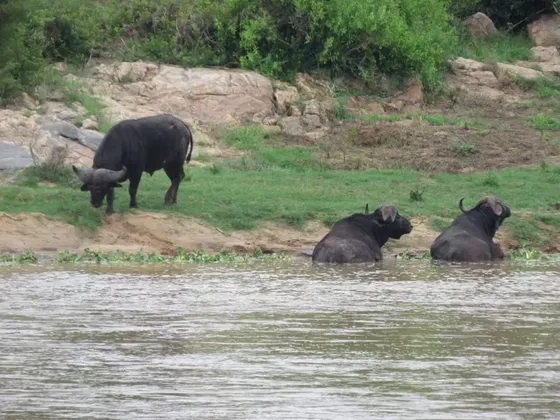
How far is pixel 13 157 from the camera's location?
1959 centimetres

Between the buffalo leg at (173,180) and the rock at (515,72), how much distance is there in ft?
39.8

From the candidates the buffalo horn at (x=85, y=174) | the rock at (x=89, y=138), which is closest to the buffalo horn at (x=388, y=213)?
the buffalo horn at (x=85, y=174)

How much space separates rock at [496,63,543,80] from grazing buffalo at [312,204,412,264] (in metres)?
12.7

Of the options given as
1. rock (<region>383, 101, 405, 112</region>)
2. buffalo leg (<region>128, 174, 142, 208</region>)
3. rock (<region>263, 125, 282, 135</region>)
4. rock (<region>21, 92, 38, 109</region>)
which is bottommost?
buffalo leg (<region>128, 174, 142, 208</region>)

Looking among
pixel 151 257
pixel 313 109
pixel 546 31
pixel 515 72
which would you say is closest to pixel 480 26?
pixel 546 31

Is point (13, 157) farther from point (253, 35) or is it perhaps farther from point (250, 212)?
point (253, 35)

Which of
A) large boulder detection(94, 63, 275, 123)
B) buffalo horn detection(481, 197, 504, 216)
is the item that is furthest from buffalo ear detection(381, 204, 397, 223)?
large boulder detection(94, 63, 275, 123)

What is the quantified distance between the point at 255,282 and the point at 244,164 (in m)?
7.90

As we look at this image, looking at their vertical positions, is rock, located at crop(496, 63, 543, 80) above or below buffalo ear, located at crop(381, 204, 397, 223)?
above

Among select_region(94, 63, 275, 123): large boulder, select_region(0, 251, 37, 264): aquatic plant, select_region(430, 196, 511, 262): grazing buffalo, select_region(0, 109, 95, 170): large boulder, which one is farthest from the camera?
select_region(94, 63, 275, 123): large boulder

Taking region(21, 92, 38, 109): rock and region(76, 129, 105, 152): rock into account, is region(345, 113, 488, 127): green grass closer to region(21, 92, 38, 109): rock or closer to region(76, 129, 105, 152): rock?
region(76, 129, 105, 152): rock

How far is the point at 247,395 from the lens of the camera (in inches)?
312

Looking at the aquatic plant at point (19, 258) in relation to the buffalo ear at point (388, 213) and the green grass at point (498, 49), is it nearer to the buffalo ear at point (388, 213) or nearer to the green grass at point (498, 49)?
the buffalo ear at point (388, 213)

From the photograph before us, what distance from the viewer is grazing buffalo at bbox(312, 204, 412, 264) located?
51.3 ft
